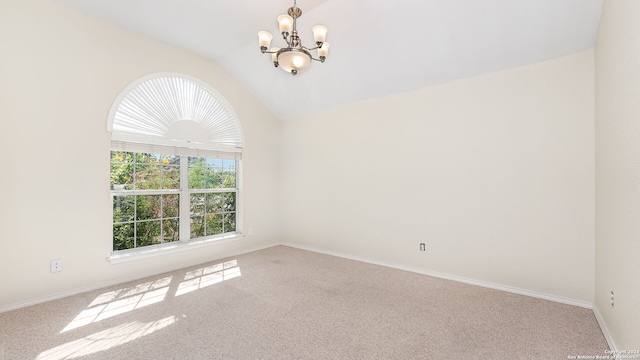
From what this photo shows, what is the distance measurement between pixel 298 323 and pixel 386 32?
3.10 metres

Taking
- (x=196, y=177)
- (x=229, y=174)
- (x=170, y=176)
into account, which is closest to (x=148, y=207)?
(x=170, y=176)

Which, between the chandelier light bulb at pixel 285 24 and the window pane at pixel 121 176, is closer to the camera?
the chandelier light bulb at pixel 285 24

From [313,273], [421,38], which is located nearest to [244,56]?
[421,38]

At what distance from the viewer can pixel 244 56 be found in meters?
3.90

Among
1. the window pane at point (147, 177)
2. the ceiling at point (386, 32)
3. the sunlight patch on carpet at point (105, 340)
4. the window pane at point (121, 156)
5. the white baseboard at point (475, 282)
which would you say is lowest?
the sunlight patch on carpet at point (105, 340)

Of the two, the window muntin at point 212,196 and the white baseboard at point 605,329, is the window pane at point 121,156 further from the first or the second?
the white baseboard at point 605,329

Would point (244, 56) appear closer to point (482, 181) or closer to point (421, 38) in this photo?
point (421, 38)

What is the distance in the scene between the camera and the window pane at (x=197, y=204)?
4098 millimetres

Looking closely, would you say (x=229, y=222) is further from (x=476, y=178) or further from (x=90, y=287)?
(x=476, y=178)

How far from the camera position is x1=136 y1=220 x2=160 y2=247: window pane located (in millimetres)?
3562

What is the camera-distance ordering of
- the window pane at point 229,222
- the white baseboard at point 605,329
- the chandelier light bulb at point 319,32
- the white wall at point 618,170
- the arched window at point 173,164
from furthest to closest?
the window pane at point 229,222, the arched window at point 173,164, the chandelier light bulb at point 319,32, the white baseboard at point 605,329, the white wall at point 618,170

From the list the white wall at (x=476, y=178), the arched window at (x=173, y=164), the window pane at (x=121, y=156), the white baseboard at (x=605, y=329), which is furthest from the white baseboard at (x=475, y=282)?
the window pane at (x=121, y=156)

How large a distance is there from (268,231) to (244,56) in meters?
2.99

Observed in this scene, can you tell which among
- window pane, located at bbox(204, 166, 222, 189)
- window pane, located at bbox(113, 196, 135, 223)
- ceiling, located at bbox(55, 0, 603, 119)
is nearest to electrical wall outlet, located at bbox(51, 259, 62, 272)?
window pane, located at bbox(113, 196, 135, 223)
